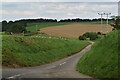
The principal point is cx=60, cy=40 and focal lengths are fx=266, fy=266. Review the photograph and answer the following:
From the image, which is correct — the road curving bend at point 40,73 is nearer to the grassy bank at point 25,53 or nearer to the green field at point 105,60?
the green field at point 105,60

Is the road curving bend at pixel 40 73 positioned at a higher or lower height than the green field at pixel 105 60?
lower

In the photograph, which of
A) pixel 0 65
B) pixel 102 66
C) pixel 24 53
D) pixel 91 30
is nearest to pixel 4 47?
pixel 24 53

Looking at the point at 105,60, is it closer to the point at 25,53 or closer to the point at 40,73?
the point at 40,73

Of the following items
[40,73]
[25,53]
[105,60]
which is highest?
[105,60]

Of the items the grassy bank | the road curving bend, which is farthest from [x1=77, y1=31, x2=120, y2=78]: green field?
the grassy bank

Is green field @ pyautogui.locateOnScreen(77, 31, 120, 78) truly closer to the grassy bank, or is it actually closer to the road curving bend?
the road curving bend

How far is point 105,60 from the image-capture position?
68.8 ft

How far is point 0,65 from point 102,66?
11.6 meters

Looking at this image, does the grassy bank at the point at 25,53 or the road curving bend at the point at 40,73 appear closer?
the road curving bend at the point at 40,73

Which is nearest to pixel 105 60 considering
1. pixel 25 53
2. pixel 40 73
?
pixel 40 73

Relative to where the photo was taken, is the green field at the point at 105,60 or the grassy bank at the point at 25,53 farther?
the grassy bank at the point at 25,53

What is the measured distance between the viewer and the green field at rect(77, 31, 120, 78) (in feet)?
61.9

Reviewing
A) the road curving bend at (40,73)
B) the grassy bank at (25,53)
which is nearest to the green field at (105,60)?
the road curving bend at (40,73)

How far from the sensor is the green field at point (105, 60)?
1888 centimetres
